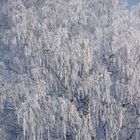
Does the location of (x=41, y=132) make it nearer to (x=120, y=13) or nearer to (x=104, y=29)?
(x=104, y=29)

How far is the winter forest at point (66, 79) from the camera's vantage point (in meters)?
8.14

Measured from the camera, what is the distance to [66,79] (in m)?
8.47

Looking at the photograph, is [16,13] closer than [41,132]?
No

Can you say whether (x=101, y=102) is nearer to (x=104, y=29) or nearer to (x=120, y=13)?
(x=104, y=29)

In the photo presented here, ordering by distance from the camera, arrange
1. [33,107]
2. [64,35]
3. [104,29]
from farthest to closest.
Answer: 1. [104,29]
2. [64,35]
3. [33,107]

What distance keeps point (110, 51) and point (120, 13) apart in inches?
47.0

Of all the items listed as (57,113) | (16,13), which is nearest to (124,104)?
(57,113)

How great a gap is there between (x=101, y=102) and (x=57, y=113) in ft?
2.61

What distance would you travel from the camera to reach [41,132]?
8.16 metres

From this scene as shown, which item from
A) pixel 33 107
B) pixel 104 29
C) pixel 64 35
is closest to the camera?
pixel 33 107

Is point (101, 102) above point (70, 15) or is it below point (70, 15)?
below

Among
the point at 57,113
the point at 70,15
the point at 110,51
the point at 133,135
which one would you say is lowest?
the point at 133,135

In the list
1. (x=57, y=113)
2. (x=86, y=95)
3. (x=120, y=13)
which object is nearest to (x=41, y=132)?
(x=57, y=113)

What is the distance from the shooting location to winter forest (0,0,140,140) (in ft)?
26.7
